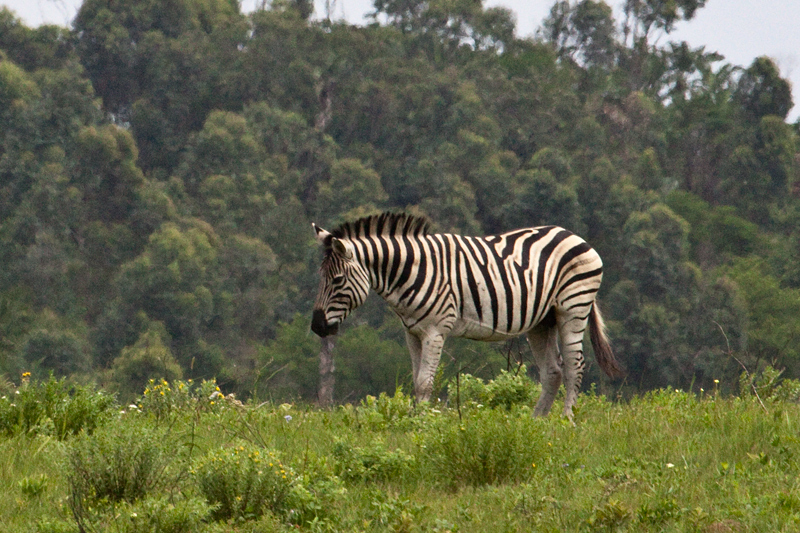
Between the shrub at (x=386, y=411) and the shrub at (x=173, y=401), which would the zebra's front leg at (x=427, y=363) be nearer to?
the shrub at (x=386, y=411)

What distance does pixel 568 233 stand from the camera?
8.73 m

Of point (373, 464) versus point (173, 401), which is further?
point (173, 401)

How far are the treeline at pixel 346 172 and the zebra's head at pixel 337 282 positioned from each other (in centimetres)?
2887

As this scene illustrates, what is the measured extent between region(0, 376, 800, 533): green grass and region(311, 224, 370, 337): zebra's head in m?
1.74

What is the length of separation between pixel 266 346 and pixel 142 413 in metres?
41.6

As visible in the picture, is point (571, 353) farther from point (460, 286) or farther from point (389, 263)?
Answer: point (389, 263)

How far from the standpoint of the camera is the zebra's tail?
28.4ft

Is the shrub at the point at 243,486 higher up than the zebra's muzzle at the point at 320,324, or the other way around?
the zebra's muzzle at the point at 320,324

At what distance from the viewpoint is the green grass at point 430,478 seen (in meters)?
4.48

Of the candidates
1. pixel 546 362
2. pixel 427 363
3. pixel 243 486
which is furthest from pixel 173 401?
pixel 546 362

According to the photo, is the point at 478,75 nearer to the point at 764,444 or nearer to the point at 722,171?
the point at 722,171

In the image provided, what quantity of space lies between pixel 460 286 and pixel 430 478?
2905 mm

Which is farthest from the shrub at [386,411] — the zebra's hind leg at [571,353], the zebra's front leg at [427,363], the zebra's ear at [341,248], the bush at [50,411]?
the bush at [50,411]

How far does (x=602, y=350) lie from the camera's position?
8.68 metres
